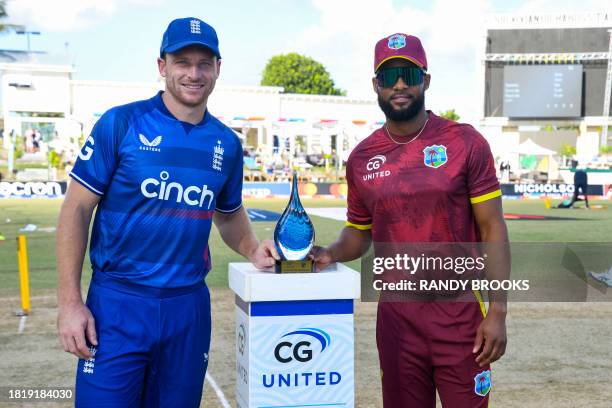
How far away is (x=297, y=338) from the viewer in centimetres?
335

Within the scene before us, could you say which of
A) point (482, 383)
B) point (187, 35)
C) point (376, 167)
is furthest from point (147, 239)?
point (482, 383)

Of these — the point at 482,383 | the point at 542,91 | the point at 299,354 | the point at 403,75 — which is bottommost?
the point at 482,383

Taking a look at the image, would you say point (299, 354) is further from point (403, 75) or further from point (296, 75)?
point (296, 75)

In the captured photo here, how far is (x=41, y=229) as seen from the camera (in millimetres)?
19062

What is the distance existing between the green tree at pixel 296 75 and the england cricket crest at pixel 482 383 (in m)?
88.1

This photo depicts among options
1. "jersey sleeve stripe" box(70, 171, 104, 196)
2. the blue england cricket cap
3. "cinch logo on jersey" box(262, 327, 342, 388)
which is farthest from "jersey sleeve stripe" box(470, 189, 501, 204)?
"jersey sleeve stripe" box(70, 171, 104, 196)

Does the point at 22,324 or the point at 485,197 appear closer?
the point at 485,197

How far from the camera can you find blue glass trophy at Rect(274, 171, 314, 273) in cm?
336

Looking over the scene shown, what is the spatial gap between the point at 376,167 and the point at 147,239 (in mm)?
1163

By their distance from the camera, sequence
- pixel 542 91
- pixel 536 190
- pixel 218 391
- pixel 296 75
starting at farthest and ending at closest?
pixel 296 75
pixel 542 91
pixel 536 190
pixel 218 391

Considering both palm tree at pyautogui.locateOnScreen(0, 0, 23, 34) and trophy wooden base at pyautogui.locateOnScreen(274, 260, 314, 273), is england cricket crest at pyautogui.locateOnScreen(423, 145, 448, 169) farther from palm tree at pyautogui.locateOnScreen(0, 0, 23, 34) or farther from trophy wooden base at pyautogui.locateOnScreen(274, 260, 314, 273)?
palm tree at pyautogui.locateOnScreen(0, 0, 23, 34)

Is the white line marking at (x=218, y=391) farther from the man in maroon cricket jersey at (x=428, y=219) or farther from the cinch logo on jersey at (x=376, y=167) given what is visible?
the cinch logo on jersey at (x=376, y=167)

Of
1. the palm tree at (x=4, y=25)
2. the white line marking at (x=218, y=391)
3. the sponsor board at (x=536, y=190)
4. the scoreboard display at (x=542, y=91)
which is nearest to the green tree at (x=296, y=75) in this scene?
the scoreboard display at (x=542, y=91)

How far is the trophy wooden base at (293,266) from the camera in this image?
3.34 m
